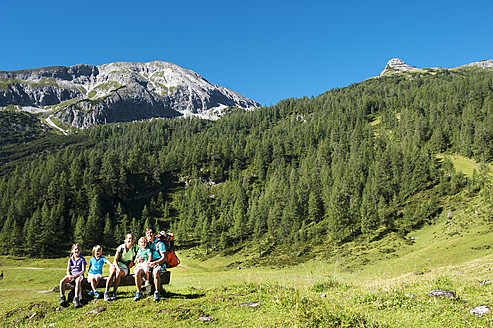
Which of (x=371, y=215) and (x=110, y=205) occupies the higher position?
(x=110, y=205)

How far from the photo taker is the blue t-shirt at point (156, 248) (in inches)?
484

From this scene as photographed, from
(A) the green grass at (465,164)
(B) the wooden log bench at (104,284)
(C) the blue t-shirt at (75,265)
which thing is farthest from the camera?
(A) the green grass at (465,164)

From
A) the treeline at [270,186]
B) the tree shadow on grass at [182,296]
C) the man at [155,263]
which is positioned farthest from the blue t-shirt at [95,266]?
the treeline at [270,186]

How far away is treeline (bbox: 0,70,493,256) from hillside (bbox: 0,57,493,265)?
25.1 inches

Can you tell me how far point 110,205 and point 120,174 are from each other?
19.2 meters

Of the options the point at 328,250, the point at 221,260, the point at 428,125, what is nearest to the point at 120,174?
the point at 221,260

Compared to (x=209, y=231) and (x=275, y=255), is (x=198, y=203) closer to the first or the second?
(x=209, y=231)

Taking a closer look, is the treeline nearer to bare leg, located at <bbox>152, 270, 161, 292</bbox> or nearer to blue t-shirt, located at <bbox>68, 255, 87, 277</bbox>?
bare leg, located at <bbox>152, 270, 161, 292</bbox>

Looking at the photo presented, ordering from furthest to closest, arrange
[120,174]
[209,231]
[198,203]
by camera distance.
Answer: [120,174], [198,203], [209,231]

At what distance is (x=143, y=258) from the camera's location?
12414mm

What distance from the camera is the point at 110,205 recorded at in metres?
133

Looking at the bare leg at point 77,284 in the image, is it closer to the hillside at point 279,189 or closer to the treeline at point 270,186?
the hillside at point 279,189

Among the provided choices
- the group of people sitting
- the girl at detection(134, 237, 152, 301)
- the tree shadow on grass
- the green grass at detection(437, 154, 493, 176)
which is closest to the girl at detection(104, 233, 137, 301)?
the group of people sitting

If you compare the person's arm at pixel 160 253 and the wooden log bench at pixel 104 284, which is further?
the wooden log bench at pixel 104 284
